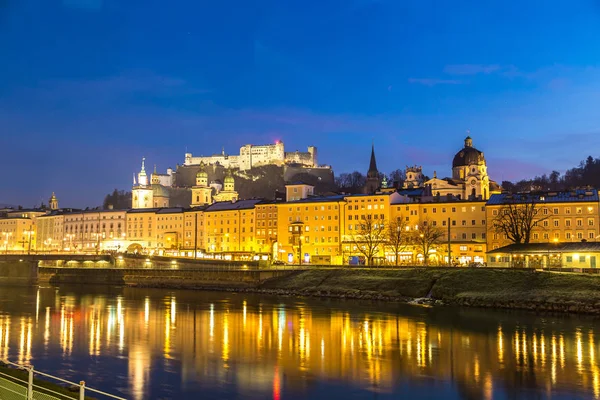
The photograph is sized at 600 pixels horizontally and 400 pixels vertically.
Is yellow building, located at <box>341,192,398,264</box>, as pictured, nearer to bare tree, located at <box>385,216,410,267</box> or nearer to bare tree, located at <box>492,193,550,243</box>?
bare tree, located at <box>385,216,410,267</box>

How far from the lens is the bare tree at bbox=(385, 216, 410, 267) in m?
81.8

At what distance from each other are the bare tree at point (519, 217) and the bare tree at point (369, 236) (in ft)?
50.5

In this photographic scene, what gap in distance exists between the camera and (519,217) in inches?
3007

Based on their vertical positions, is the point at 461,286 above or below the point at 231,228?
below

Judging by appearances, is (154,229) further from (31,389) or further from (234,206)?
(31,389)

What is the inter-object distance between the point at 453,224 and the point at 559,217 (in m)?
14.3

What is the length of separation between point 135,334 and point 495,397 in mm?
21475

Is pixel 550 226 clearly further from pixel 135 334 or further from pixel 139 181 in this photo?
pixel 139 181

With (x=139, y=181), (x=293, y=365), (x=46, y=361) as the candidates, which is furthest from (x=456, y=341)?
(x=139, y=181)

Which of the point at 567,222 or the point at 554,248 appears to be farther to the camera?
the point at 567,222

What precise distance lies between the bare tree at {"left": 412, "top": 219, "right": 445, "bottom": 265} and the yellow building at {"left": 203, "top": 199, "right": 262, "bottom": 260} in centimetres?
3227

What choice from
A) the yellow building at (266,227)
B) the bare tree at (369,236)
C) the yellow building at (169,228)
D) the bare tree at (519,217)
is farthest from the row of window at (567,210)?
the yellow building at (169,228)

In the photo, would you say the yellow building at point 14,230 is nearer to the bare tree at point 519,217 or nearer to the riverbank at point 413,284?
the riverbank at point 413,284

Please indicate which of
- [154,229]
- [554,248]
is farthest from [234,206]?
[554,248]
